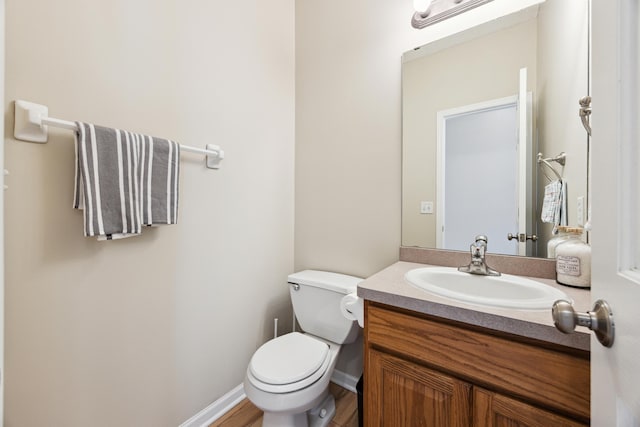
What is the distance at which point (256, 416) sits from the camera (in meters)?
1.38

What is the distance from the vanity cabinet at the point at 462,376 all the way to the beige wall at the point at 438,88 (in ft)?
1.95

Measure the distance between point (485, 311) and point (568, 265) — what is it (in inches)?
17.8

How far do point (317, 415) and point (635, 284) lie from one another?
4.72 ft

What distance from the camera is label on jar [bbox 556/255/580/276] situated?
35.6 inches

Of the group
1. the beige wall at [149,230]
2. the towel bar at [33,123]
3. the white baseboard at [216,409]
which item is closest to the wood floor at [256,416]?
the white baseboard at [216,409]

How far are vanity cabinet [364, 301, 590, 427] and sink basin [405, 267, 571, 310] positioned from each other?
0.09 metres

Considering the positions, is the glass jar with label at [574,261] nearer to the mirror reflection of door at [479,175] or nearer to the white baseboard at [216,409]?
the mirror reflection of door at [479,175]

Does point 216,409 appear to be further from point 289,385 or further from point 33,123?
point 33,123

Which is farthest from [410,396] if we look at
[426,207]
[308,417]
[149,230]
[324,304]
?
[149,230]

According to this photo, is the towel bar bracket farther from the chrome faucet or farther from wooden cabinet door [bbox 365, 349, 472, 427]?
the chrome faucet

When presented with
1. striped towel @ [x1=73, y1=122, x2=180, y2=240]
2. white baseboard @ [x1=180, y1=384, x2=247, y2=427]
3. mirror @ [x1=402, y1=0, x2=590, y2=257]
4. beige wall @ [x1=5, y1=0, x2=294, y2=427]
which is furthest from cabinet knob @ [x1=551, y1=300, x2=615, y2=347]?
white baseboard @ [x1=180, y1=384, x2=247, y2=427]

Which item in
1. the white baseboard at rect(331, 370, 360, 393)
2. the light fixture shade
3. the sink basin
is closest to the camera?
the sink basin

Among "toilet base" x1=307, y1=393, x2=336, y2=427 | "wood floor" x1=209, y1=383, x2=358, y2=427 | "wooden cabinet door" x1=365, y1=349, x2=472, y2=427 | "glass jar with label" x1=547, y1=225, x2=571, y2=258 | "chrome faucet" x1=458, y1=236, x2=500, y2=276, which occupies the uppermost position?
"glass jar with label" x1=547, y1=225, x2=571, y2=258

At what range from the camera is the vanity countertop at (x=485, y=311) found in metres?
0.65
